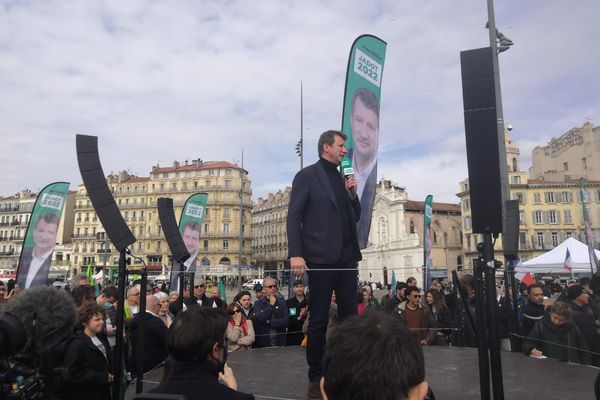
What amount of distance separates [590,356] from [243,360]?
362 cm

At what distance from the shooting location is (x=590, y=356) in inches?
179

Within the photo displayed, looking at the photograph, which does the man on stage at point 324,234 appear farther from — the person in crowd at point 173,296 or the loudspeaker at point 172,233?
the person in crowd at point 173,296

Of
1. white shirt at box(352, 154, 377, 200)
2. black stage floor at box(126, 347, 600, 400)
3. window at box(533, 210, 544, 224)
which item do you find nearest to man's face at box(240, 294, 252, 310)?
white shirt at box(352, 154, 377, 200)

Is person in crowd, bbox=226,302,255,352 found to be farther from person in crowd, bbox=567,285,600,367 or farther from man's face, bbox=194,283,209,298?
person in crowd, bbox=567,285,600,367

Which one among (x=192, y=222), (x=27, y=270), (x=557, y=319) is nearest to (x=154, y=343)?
(x=557, y=319)

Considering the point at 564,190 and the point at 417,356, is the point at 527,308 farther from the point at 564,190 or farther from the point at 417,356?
the point at 564,190

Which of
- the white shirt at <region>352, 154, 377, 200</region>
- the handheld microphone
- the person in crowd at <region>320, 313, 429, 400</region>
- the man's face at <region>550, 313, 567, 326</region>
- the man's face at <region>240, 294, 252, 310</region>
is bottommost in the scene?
the man's face at <region>240, 294, 252, 310</region>

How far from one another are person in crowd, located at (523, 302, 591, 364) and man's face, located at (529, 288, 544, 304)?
1176 mm

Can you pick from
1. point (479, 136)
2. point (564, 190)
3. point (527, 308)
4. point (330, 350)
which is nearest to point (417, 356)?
point (330, 350)

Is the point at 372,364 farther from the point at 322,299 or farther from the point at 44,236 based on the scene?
the point at 44,236

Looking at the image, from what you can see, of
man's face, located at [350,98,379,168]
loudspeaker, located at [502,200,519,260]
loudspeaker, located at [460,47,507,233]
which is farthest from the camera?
man's face, located at [350,98,379,168]

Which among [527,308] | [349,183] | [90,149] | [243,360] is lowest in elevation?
[243,360]

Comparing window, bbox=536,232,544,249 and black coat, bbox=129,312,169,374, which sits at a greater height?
window, bbox=536,232,544,249

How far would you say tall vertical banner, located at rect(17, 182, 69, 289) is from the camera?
13297 mm
